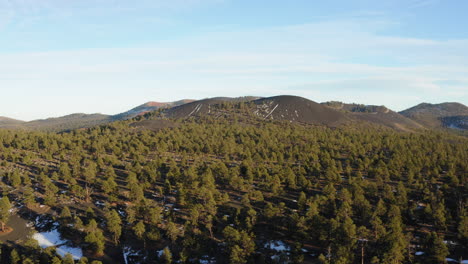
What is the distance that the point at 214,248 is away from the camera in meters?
54.4

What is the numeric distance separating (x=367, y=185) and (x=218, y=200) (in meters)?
42.4

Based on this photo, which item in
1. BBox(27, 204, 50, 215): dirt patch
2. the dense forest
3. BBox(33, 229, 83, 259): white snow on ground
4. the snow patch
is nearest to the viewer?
the dense forest

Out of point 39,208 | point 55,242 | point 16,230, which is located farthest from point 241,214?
point 39,208

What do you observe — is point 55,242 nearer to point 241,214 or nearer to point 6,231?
point 6,231

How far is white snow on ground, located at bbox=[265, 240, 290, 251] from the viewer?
54281mm

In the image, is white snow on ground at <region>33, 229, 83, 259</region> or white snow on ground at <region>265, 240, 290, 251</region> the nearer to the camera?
white snow on ground at <region>33, 229, 83, 259</region>

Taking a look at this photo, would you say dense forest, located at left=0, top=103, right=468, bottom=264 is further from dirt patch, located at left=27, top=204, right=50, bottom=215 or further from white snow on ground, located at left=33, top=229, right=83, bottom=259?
white snow on ground, located at left=33, top=229, right=83, bottom=259

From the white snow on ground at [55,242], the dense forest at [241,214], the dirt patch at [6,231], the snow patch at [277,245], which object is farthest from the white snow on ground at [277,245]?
the dirt patch at [6,231]

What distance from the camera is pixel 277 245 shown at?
5534cm

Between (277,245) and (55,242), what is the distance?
1748 inches

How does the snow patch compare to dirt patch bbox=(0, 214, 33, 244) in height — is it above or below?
below

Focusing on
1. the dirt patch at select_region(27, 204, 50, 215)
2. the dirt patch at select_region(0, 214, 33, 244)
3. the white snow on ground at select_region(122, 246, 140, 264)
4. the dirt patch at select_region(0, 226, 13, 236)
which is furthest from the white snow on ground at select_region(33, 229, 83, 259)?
the dirt patch at select_region(27, 204, 50, 215)

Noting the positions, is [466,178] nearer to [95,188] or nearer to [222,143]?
[222,143]

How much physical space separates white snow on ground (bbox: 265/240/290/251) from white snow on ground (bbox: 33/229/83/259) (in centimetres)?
3515
